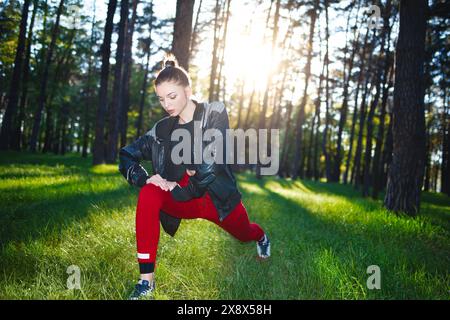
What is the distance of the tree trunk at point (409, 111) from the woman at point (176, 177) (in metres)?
5.20

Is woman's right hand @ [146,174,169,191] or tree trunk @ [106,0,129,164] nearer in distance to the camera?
woman's right hand @ [146,174,169,191]

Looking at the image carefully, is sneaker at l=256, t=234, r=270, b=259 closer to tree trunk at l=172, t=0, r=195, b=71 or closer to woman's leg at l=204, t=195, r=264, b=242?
woman's leg at l=204, t=195, r=264, b=242

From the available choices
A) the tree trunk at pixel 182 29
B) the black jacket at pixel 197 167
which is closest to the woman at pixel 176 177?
the black jacket at pixel 197 167

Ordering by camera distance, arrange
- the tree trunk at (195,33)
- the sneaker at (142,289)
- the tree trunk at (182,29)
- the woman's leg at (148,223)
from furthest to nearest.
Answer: the tree trunk at (195,33) < the tree trunk at (182,29) < the woman's leg at (148,223) < the sneaker at (142,289)

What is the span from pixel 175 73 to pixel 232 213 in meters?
1.43

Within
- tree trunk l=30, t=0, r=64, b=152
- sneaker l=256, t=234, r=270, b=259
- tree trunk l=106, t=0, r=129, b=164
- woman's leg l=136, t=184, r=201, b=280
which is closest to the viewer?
woman's leg l=136, t=184, r=201, b=280

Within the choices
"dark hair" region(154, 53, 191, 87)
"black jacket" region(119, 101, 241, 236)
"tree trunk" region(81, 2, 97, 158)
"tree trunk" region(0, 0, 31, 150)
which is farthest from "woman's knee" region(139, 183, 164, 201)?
"tree trunk" region(81, 2, 97, 158)

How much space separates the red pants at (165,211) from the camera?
2.77m

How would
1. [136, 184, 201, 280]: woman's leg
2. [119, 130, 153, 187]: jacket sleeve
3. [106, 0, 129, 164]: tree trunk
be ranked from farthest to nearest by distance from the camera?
1. [106, 0, 129, 164]: tree trunk
2. [119, 130, 153, 187]: jacket sleeve
3. [136, 184, 201, 280]: woman's leg

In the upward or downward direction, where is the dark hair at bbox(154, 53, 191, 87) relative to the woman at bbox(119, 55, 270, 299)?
upward

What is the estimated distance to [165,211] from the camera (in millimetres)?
3266

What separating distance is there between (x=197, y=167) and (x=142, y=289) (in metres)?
1.11

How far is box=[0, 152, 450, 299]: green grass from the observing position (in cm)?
279

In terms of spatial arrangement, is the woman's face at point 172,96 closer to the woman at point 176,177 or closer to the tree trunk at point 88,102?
the woman at point 176,177
